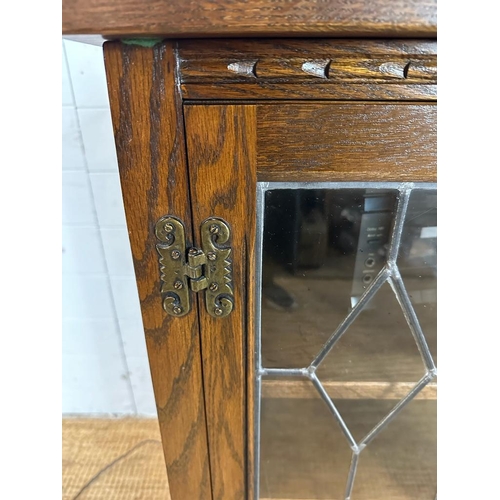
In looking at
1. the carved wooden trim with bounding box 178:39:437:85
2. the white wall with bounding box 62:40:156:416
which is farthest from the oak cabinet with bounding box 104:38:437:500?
the white wall with bounding box 62:40:156:416

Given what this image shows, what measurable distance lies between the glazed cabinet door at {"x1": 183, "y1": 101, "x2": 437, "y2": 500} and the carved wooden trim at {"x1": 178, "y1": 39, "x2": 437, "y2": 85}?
0.02 metres

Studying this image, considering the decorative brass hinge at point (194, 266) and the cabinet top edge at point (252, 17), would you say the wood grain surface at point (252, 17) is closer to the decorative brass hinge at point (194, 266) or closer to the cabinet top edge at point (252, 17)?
the cabinet top edge at point (252, 17)

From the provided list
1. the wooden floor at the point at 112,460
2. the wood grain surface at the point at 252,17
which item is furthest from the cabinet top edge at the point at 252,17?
the wooden floor at the point at 112,460

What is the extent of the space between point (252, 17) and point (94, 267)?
0.72 meters

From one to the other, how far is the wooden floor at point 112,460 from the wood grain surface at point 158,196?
55cm

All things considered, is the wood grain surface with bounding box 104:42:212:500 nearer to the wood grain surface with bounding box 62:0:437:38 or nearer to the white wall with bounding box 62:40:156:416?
the wood grain surface with bounding box 62:0:437:38

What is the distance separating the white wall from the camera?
75cm

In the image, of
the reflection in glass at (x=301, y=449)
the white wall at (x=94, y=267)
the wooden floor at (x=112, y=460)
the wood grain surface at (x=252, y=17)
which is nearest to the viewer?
the wood grain surface at (x=252, y=17)

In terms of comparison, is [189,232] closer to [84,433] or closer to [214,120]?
[214,120]

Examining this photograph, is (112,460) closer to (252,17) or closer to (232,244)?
(232,244)

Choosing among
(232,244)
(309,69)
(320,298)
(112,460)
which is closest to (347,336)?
(320,298)

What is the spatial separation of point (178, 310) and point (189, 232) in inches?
3.1

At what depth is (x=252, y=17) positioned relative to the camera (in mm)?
284

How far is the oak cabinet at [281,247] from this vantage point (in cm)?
33
